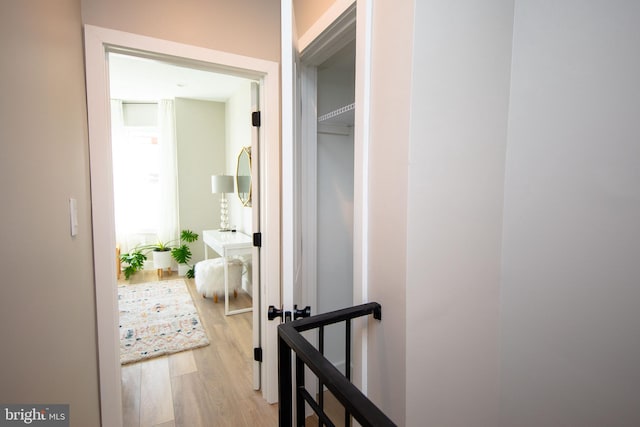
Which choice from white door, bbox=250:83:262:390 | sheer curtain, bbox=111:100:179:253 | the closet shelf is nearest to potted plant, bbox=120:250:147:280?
sheer curtain, bbox=111:100:179:253

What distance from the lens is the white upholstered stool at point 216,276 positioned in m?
3.61

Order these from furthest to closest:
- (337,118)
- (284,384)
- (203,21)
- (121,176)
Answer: (121,176)
(337,118)
(203,21)
(284,384)

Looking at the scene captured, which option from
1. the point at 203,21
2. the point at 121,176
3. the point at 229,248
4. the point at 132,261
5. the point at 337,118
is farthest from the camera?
the point at 121,176

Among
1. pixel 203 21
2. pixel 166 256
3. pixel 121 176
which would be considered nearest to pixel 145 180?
pixel 121 176

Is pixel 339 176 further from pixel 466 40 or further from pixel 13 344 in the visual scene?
pixel 13 344

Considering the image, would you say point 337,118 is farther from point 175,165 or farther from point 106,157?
point 175,165

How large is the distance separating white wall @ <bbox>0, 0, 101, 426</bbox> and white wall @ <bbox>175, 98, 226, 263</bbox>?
11.9 feet

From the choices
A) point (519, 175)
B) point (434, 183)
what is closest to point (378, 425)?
point (434, 183)

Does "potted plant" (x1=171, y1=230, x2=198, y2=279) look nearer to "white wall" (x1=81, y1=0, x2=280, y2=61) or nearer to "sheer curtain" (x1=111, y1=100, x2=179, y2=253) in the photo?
"sheer curtain" (x1=111, y1=100, x2=179, y2=253)

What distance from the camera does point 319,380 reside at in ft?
2.15

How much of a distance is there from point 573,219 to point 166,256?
4.94 m

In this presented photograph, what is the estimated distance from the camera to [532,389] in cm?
114

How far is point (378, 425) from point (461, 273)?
0.76 m

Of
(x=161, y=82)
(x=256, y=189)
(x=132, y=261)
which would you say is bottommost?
(x=132, y=261)
